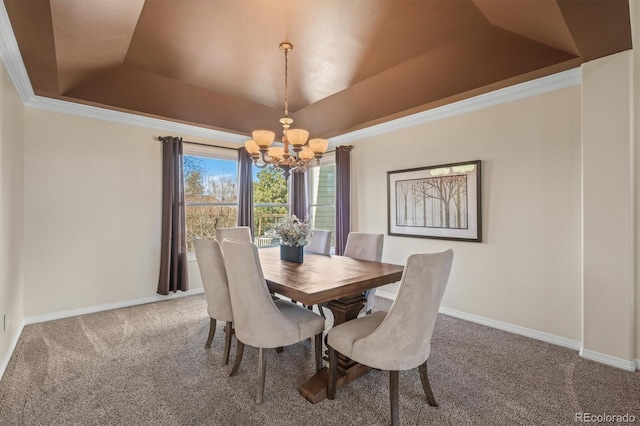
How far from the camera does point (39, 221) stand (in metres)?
3.53

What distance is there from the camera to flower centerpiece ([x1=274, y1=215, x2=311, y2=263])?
297cm

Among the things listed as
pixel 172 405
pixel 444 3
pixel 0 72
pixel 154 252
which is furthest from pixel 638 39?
pixel 154 252

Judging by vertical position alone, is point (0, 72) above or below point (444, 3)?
below

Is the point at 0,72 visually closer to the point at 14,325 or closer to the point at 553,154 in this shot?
the point at 14,325

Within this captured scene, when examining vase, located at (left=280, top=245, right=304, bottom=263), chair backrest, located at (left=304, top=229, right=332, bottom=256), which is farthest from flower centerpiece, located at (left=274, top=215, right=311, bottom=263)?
chair backrest, located at (left=304, top=229, right=332, bottom=256)

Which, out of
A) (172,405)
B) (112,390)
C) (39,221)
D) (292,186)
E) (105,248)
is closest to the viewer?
(172,405)

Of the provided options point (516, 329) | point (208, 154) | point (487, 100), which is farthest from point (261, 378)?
point (208, 154)

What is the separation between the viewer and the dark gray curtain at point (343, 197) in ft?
16.3

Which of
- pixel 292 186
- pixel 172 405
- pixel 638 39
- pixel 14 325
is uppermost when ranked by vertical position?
pixel 638 39

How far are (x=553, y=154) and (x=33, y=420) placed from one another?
4.63 m

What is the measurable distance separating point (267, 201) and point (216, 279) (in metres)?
3.17

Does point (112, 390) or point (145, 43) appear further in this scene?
point (145, 43)

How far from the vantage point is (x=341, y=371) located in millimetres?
2238

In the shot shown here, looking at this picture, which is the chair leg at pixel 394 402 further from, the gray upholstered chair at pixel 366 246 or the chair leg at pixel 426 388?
the gray upholstered chair at pixel 366 246
